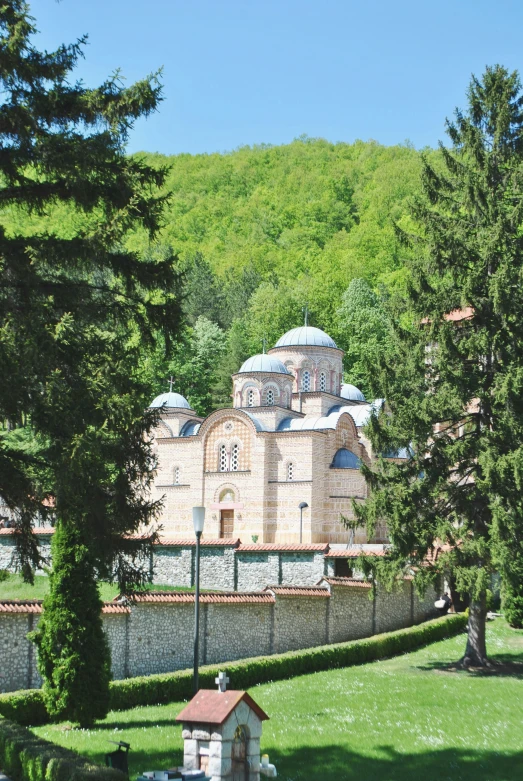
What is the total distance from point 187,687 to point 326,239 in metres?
67.7

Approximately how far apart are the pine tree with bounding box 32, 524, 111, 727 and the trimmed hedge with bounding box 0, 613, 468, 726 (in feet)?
1.57

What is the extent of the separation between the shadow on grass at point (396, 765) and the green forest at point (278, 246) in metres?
27.9

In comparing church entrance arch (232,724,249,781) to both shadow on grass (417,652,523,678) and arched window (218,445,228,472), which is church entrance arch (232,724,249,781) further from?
arched window (218,445,228,472)

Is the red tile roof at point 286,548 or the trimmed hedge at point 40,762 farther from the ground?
the red tile roof at point 286,548

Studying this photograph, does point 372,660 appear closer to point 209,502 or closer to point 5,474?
point 5,474

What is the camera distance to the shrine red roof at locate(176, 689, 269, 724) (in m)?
7.92

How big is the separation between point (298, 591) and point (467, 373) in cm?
622

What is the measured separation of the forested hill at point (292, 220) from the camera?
62.2 meters

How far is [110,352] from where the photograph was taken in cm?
965

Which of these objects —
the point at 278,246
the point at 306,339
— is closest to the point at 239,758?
the point at 306,339

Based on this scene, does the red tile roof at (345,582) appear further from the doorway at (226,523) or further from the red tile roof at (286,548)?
the doorway at (226,523)

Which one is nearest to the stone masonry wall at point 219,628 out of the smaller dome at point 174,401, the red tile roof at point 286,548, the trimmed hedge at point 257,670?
the trimmed hedge at point 257,670

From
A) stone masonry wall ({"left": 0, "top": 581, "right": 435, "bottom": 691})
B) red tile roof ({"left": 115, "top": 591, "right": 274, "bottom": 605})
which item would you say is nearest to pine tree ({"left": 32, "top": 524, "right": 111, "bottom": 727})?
stone masonry wall ({"left": 0, "top": 581, "right": 435, "bottom": 691})

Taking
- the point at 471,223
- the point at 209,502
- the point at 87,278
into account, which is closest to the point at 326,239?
the point at 209,502
